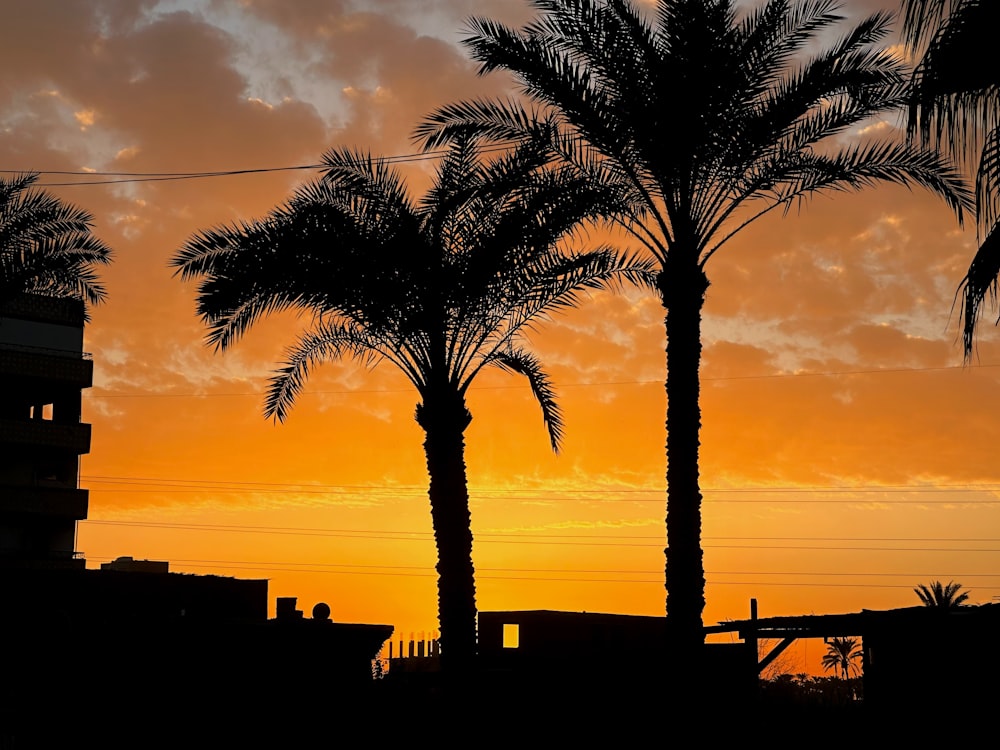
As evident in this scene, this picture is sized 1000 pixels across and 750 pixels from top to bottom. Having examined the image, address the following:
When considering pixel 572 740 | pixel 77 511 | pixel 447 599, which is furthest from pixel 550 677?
pixel 77 511

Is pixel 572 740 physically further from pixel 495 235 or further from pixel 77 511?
pixel 77 511

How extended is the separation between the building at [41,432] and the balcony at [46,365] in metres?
0.05

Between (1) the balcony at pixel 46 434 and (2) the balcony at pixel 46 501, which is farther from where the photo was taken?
(1) the balcony at pixel 46 434

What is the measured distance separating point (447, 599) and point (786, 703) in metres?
8.20

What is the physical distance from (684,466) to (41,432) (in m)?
51.3

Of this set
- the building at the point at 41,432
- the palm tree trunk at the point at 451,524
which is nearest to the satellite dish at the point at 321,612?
the palm tree trunk at the point at 451,524

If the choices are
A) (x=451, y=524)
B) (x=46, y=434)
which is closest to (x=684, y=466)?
(x=451, y=524)

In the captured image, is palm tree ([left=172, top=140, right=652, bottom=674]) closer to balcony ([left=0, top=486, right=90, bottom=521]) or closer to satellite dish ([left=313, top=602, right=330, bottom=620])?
satellite dish ([left=313, top=602, right=330, bottom=620])

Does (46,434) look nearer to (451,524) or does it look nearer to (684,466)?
(451,524)

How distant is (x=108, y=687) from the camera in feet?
69.6

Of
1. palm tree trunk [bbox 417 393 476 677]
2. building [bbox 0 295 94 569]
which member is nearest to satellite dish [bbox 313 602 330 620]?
palm tree trunk [bbox 417 393 476 677]

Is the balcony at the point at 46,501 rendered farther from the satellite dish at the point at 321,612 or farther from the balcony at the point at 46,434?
the satellite dish at the point at 321,612

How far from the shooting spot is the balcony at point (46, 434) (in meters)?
63.6

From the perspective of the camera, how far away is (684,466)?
20.5 metres
